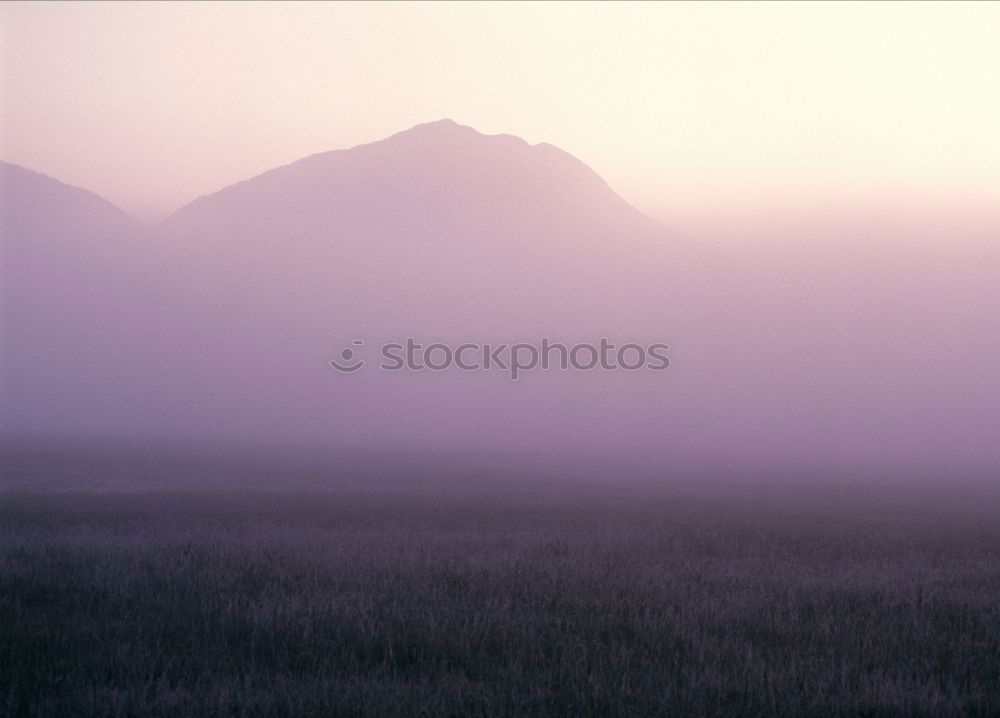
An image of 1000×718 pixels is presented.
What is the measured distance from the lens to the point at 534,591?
40.3 ft

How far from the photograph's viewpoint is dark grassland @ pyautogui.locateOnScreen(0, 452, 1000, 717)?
7820mm

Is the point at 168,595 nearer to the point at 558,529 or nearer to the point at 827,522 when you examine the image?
the point at 558,529

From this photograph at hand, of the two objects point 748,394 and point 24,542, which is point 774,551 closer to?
point 24,542

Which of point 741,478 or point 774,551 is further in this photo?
point 741,478

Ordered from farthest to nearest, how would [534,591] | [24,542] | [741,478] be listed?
1. [741,478]
2. [24,542]
3. [534,591]

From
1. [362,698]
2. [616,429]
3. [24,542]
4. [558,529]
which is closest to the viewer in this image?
[362,698]

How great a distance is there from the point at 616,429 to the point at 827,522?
10624cm

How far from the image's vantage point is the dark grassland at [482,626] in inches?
308

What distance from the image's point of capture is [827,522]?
28.0 metres

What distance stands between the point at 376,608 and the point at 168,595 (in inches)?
105

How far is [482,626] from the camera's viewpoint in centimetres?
1000

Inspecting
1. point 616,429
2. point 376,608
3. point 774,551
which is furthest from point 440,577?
point 616,429

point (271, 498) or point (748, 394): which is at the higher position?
point (748, 394)

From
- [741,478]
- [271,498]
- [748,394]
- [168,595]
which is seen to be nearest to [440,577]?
[168,595]
